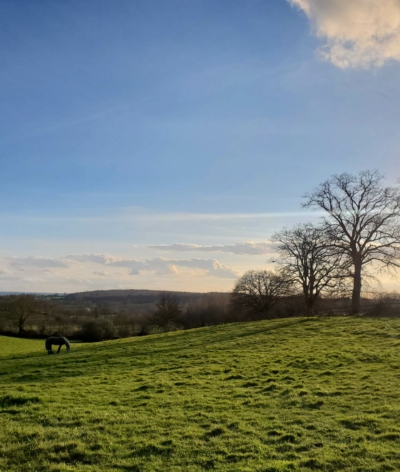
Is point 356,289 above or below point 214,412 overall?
above

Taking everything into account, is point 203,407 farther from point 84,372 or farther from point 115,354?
point 115,354

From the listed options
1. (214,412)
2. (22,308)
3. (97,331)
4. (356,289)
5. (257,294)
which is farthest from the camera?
(22,308)

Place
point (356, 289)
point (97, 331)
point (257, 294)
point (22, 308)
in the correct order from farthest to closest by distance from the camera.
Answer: point (22, 308)
point (97, 331)
point (257, 294)
point (356, 289)

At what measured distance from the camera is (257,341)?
23.0 m

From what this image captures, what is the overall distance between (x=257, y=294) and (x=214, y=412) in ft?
172

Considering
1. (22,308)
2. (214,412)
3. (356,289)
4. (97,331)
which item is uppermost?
(356,289)

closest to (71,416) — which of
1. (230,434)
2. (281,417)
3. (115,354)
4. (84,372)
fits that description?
(230,434)

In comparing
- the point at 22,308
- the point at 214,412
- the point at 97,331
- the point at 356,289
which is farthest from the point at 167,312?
the point at 214,412

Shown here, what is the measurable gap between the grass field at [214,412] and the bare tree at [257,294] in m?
39.7

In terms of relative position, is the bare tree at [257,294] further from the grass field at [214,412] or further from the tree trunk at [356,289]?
the grass field at [214,412]

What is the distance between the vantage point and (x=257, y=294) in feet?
202

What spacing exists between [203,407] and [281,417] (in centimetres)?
223

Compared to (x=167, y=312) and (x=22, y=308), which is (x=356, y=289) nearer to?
(x=167, y=312)

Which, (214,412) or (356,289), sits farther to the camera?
(356,289)
